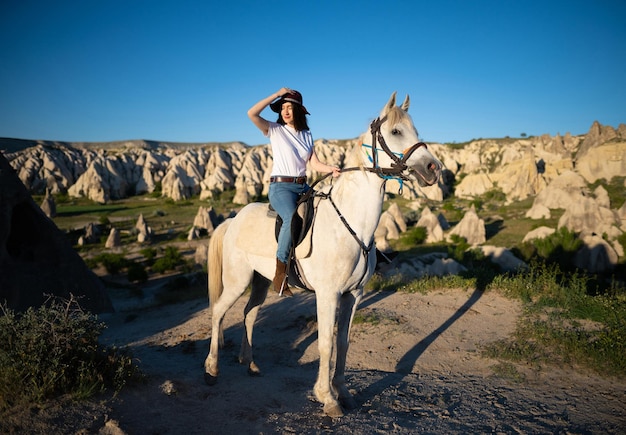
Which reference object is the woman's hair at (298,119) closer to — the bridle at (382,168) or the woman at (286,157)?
the woman at (286,157)

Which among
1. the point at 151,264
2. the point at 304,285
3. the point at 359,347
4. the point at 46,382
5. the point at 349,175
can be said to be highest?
the point at 349,175

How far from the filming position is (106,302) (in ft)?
40.3

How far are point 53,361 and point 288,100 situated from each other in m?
3.54

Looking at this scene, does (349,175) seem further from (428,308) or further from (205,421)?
(428,308)

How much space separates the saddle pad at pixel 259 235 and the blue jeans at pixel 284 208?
301 mm

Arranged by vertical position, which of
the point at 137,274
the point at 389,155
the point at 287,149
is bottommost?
the point at 137,274

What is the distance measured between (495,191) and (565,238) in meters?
36.0

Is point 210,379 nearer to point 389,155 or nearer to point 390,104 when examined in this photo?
point 389,155

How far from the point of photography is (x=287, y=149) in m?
4.07

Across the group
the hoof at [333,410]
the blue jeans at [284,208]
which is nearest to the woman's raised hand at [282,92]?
the blue jeans at [284,208]

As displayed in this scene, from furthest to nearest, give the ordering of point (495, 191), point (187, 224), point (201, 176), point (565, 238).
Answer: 1. point (201, 176)
2. point (495, 191)
3. point (187, 224)
4. point (565, 238)

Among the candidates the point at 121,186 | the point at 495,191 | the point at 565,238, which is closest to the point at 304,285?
the point at 565,238

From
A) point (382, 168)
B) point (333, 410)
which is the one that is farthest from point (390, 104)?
point (333, 410)

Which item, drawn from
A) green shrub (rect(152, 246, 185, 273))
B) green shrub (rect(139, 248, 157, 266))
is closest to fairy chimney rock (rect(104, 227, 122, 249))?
green shrub (rect(139, 248, 157, 266))
